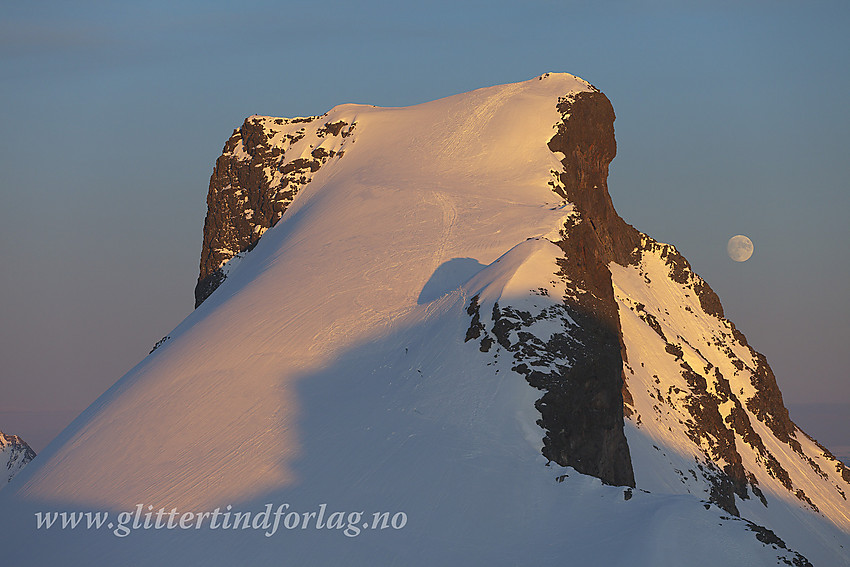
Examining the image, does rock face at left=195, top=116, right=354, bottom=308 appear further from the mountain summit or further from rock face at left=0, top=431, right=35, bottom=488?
rock face at left=0, top=431, right=35, bottom=488

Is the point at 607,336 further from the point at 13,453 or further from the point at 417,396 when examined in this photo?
the point at 13,453

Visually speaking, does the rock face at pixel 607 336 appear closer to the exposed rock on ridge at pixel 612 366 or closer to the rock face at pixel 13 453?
the exposed rock on ridge at pixel 612 366

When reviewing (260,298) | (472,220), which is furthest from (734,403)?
(260,298)

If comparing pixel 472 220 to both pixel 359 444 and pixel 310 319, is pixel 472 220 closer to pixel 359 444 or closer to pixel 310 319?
pixel 310 319

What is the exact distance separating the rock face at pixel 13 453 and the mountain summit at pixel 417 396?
40.0 metres

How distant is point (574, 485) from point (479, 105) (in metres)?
50.1

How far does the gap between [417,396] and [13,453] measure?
77951mm

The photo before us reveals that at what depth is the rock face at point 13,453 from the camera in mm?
97750

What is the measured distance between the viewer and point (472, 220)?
54406 millimetres

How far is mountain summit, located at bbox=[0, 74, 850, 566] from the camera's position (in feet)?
92.7

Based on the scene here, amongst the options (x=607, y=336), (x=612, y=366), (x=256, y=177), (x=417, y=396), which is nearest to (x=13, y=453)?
(x=256, y=177)

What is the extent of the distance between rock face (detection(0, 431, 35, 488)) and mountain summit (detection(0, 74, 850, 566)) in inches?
1574

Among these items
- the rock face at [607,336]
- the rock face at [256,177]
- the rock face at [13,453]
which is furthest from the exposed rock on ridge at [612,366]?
the rock face at [13,453]

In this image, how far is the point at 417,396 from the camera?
3494cm
